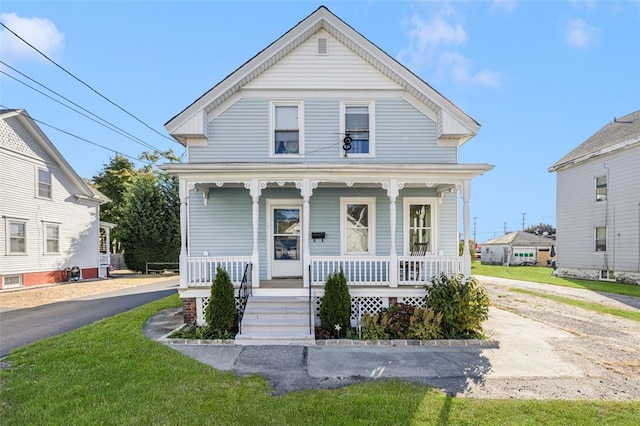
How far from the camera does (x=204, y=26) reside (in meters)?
11.2

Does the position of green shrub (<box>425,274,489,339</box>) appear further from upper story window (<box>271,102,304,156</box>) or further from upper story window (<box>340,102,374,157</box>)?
upper story window (<box>271,102,304,156</box>)

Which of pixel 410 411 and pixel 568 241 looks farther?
pixel 568 241

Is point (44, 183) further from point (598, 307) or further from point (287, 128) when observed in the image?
point (598, 307)

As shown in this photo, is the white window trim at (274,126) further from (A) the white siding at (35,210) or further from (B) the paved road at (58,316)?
(A) the white siding at (35,210)

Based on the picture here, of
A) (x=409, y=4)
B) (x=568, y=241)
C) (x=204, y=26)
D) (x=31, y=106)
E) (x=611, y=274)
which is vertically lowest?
(x=611, y=274)

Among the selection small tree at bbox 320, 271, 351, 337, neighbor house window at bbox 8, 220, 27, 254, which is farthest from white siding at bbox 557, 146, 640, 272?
neighbor house window at bbox 8, 220, 27, 254

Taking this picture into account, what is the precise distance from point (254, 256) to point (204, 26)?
27.4 ft

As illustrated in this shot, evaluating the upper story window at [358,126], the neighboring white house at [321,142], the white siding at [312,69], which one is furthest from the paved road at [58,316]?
the upper story window at [358,126]

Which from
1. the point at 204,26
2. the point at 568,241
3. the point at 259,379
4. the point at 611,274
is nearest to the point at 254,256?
the point at 259,379

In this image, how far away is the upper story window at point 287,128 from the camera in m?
9.62

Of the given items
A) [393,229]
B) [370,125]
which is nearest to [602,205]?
[370,125]

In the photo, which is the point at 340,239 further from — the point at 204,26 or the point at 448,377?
the point at 204,26

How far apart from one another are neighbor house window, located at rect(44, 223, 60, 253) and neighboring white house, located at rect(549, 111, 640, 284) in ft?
92.2

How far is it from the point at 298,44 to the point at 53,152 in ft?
49.7
